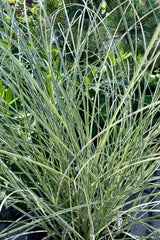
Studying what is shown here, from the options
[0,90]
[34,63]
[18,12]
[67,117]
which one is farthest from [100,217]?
[18,12]

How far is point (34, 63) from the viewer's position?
0.97 meters

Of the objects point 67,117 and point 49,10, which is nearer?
point 67,117

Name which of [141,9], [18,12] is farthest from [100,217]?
[18,12]

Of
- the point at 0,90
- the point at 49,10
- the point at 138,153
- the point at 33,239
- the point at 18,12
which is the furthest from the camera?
the point at 18,12

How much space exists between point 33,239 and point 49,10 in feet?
5.43

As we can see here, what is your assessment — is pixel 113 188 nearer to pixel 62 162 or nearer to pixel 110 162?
pixel 110 162

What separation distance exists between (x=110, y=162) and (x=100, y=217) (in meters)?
0.20

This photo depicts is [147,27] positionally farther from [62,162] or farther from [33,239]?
[33,239]

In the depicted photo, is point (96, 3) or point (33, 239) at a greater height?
point (96, 3)

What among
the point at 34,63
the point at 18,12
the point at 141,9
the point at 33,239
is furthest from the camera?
the point at 18,12

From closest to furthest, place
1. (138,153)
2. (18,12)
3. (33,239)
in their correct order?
(138,153), (33,239), (18,12)

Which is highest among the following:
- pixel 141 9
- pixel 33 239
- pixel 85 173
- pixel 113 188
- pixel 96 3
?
pixel 96 3

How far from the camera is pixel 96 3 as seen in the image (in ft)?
6.88

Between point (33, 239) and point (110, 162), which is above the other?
point (110, 162)
